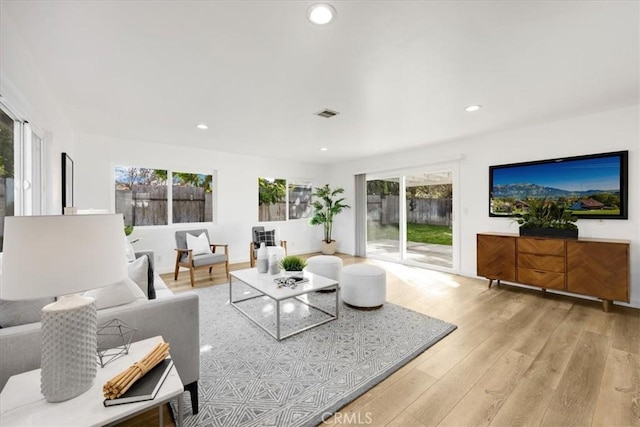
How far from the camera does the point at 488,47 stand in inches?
Answer: 76.6

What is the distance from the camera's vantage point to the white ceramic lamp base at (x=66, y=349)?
3.18 feet

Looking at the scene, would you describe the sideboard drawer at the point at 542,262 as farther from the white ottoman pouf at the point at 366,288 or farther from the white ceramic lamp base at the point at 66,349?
the white ceramic lamp base at the point at 66,349

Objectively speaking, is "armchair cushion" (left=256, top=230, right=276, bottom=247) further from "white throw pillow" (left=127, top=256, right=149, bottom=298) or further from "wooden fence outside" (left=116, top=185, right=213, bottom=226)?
"white throw pillow" (left=127, top=256, right=149, bottom=298)

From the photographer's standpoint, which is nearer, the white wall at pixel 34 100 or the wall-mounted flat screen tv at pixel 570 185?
the white wall at pixel 34 100

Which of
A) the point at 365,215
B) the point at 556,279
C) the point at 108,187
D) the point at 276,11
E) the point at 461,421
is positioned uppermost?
the point at 276,11

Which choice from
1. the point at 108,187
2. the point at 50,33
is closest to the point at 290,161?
the point at 108,187

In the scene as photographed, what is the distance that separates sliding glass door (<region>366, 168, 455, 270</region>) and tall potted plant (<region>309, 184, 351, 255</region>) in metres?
0.77

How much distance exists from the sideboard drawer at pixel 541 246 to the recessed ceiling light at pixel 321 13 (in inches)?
141

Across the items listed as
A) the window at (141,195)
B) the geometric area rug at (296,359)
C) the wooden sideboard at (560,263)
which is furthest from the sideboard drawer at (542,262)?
the window at (141,195)

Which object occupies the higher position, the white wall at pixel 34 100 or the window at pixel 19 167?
the white wall at pixel 34 100

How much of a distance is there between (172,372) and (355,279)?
7.15ft

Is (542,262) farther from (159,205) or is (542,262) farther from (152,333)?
(159,205)

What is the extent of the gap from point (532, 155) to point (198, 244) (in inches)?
206

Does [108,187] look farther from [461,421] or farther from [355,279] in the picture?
[461,421]
